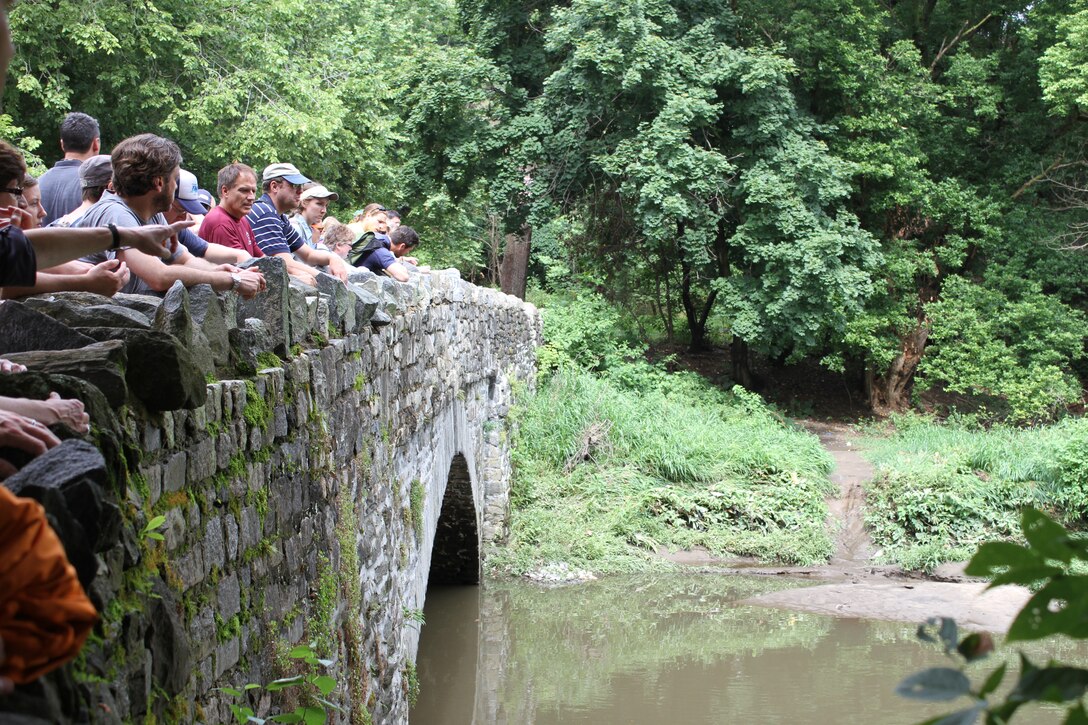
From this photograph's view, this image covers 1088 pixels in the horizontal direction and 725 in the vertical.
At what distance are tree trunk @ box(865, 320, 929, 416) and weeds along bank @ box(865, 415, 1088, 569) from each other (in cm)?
→ 440

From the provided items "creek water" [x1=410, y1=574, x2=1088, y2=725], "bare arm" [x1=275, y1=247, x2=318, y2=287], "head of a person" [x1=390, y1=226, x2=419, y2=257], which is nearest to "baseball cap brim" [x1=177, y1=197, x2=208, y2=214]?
"bare arm" [x1=275, y1=247, x2=318, y2=287]

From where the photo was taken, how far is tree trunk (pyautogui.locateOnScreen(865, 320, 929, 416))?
2078 centimetres

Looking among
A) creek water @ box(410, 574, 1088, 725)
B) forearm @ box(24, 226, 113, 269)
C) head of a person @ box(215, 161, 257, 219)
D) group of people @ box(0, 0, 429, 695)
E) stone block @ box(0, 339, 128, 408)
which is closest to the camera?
group of people @ box(0, 0, 429, 695)

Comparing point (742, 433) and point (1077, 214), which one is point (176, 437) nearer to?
point (742, 433)

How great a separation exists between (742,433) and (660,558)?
129 inches

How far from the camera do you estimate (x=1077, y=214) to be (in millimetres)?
20656

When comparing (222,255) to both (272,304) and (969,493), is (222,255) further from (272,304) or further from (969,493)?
(969,493)

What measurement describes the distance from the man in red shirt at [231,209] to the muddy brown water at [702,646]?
6399 millimetres

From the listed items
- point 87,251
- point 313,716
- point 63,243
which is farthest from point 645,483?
point 63,243

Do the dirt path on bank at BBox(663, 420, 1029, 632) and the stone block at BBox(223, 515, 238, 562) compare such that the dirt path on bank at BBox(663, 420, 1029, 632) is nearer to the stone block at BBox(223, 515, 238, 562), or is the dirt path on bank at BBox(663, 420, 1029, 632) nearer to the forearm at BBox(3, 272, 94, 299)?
the stone block at BBox(223, 515, 238, 562)

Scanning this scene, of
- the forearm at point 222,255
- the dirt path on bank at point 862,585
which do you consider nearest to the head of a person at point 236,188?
the forearm at point 222,255

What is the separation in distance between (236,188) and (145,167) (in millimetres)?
1384

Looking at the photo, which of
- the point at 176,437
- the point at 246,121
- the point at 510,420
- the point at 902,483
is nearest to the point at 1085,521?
the point at 902,483

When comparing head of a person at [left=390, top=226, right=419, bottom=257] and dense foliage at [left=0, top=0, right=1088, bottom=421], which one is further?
dense foliage at [left=0, top=0, right=1088, bottom=421]
